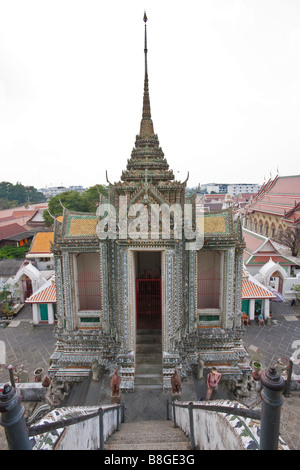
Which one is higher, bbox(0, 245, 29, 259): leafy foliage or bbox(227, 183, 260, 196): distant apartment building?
bbox(227, 183, 260, 196): distant apartment building

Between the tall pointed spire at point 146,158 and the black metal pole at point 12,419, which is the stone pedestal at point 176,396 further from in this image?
the tall pointed spire at point 146,158

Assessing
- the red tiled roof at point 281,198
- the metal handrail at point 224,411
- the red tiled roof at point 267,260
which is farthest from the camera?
the red tiled roof at point 281,198

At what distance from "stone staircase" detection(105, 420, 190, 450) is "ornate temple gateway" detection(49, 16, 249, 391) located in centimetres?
148

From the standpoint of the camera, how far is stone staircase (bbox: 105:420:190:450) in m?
6.26

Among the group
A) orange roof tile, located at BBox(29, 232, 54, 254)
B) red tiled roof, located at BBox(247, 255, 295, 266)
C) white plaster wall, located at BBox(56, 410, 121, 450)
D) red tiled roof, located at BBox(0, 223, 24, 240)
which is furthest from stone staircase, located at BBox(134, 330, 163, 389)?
red tiled roof, located at BBox(0, 223, 24, 240)

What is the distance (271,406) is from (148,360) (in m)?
8.57

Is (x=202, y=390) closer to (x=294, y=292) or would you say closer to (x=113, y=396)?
(x=113, y=396)

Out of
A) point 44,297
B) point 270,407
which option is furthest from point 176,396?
point 44,297

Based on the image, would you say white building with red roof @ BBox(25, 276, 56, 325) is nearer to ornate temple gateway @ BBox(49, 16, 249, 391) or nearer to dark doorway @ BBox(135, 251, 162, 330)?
ornate temple gateway @ BBox(49, 16, 249, 391)

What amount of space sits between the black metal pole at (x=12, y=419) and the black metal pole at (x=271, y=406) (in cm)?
292

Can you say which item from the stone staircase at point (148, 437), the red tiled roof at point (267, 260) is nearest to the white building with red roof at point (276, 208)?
the red tiled roof at point (267, 260)

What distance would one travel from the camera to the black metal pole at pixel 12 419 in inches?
116

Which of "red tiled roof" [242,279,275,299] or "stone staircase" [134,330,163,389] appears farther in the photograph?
"red tiled roof" [242,279,275,299]
